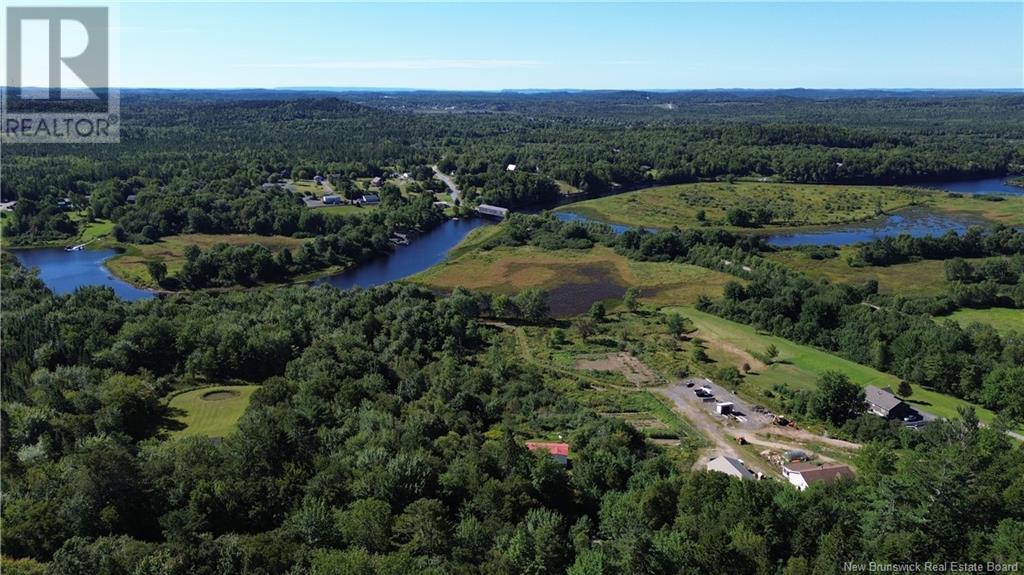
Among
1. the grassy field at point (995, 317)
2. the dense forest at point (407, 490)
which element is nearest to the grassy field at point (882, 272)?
the grassy field at point (995, 317)

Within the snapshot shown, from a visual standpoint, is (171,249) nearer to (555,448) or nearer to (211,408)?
(211,408)

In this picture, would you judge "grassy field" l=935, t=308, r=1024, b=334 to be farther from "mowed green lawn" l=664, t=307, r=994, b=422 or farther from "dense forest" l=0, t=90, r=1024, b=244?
"dense forest" l=0, t=90, r=1024, b=244

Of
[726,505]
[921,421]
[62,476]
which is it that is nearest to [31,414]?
[62,476]

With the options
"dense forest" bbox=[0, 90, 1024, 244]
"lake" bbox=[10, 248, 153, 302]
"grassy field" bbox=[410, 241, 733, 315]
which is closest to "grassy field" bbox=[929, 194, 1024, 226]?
"dense forest" bbox=[0, 90, 1024, 244]

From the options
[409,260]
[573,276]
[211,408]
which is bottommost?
[211,408]

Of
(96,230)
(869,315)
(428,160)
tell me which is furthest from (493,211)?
(869,315)

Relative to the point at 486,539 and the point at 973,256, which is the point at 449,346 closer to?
the point at 486,539
